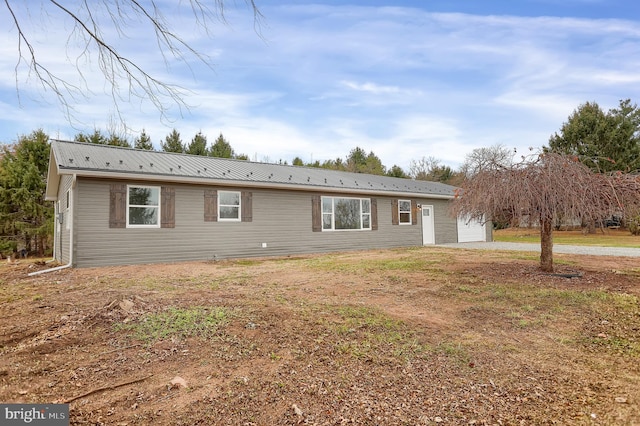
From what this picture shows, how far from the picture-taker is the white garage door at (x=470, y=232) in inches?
699

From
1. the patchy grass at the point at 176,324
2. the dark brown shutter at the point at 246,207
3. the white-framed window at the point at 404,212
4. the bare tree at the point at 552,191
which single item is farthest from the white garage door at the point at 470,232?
the patchy grass at the point at 176,324

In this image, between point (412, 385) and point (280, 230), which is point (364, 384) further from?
point (280, 230)

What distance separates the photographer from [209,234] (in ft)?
35.2

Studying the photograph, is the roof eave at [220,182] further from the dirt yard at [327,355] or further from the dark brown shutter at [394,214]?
the dirt yard at [327,355]

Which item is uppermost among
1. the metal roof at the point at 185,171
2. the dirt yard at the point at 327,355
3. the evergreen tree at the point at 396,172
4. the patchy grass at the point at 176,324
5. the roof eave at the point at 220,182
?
the evergreen tree at the point at 396,172

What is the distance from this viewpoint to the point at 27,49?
8.94 feet

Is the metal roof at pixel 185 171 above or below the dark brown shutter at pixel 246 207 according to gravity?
above

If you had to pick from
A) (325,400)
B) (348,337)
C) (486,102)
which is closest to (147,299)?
(348,337)

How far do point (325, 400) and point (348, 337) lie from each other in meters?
1.10

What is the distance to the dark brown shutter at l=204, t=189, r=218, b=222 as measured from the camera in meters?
10.7

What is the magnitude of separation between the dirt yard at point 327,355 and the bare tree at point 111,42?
7.11 feet

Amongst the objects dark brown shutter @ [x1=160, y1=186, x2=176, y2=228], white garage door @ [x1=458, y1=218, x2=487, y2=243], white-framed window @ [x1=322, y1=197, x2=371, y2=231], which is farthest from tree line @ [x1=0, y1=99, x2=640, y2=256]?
white-framed window @ [x1=322, y1=197, x2=371, y2=231]

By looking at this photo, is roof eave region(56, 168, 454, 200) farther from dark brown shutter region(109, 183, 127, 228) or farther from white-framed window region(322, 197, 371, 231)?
white-framed window region(322, 197, 371, 231)

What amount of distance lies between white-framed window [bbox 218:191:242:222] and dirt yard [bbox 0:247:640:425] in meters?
5.50
